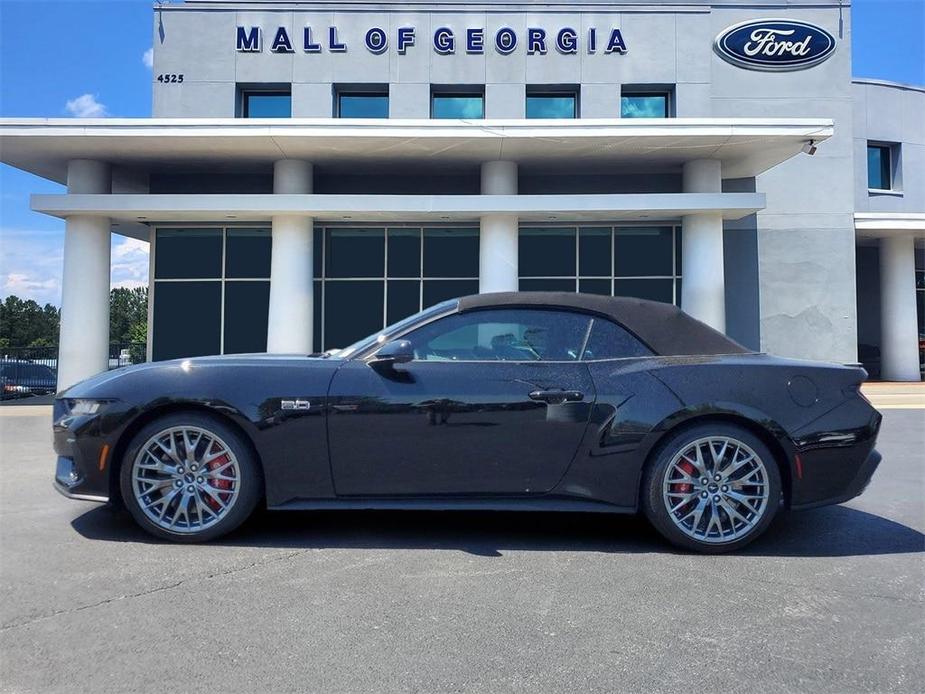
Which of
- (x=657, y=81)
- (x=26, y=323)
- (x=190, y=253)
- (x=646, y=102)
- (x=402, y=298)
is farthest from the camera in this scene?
(x=26, y=323)

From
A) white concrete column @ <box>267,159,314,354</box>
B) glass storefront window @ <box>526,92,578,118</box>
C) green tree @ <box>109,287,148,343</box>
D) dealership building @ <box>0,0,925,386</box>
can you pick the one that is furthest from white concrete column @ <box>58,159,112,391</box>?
green tree @ <box>109,287,148,343</box>

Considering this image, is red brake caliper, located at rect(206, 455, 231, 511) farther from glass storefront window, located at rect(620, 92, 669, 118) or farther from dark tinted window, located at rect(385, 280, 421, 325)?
glass storefront window, located at rect(620, 92, 669, 118)

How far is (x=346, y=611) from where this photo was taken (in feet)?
10.2

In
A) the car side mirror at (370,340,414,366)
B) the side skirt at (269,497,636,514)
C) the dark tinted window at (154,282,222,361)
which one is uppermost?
the dark tinted window at (154,282,222,361)

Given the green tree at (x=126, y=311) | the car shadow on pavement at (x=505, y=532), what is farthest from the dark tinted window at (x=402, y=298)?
the green tree at (x=126, y=311)

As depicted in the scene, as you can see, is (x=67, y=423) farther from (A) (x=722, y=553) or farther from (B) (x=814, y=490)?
(B) (x=814, y=490)

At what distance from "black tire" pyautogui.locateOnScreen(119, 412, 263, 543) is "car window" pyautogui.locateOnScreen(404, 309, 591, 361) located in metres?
1.18

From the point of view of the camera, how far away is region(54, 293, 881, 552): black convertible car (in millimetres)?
3912

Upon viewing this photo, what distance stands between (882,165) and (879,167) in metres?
0.13

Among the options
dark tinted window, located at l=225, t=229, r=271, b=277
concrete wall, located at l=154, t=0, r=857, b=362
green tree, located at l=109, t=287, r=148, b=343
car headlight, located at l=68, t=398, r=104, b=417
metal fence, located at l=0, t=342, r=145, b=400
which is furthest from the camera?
green tree, located at l=109, t=287, r=148, b=343

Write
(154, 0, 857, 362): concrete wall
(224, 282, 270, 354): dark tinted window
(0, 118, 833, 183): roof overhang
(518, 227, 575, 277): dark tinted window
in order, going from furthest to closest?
1. (154, 0, 857, 362): concrete wall
2. (518, 227, 575, 277): dark tinted window
3. (224, 282, 270, 354): dark tinted window
4. (0, 118, 833, 183): roof overhang

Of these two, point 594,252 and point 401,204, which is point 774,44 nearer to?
point 594,252

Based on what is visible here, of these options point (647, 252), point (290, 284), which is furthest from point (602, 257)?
point (290, 284)

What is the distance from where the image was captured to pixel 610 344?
164 inches
